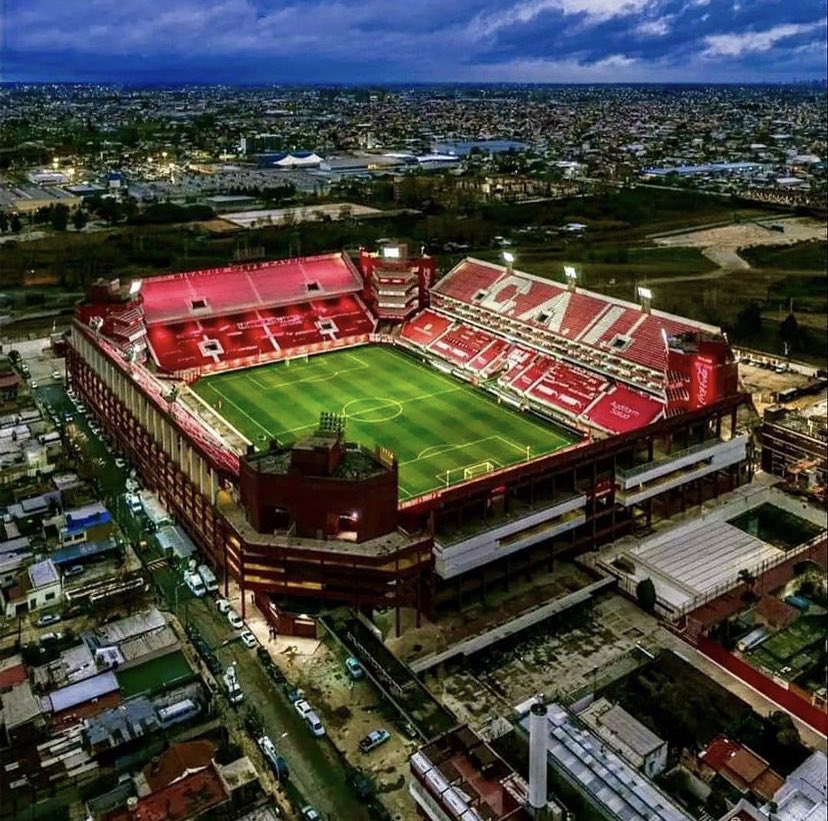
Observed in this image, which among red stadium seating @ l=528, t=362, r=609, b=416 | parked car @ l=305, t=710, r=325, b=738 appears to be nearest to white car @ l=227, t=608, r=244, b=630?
parked car @ l=305, t=710, r=325, b=738

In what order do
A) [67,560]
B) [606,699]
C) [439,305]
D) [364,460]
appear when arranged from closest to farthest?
[606,699] < [364,460] < [67,560] < [439,305]

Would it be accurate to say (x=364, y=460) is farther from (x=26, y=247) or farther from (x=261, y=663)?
(x=26, y=247)

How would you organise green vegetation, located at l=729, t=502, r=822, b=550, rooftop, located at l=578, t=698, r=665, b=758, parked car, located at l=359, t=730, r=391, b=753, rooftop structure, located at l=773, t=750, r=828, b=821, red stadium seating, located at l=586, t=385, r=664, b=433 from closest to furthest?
rooftop structure, located at l=773, t=750, r=828, b=821
rooftop, located at l=578, t=698, r=665, b=758
parked car, located at l=359, t=730, r=391, b=753
green vegetation, located at l=729, t=502, r=822, b=550
red stadium seating, located at l=586, t=385, r=664, b=433

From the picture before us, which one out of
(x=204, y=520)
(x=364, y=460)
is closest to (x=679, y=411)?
(x=364, y=460)

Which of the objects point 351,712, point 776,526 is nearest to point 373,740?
point 351,712

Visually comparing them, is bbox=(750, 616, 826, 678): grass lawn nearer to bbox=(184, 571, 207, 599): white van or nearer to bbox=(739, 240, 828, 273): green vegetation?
bbox=(184, 571, 207, 599): white van

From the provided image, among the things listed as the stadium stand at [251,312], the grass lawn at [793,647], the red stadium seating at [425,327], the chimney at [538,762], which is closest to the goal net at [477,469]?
the grass lawn at [793,647]
